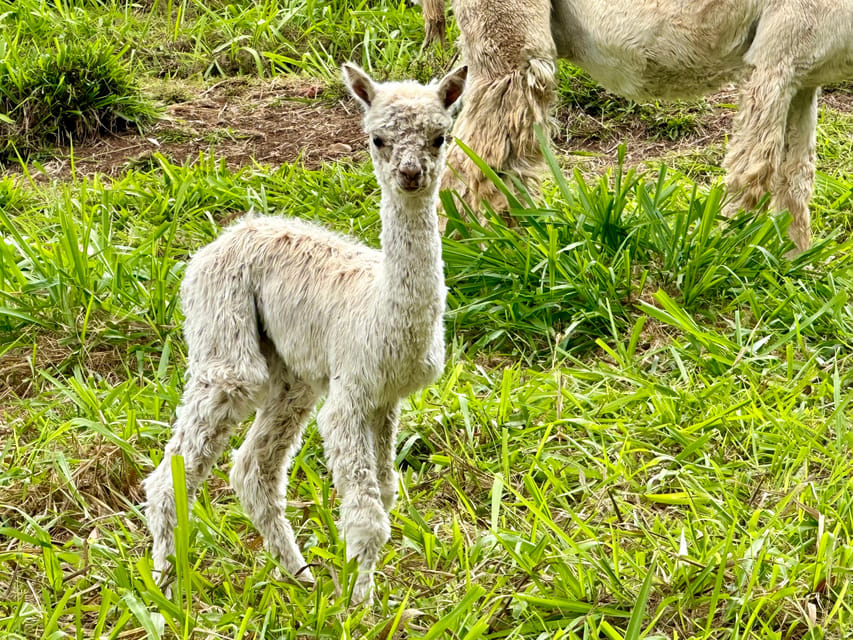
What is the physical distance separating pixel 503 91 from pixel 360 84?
260cm

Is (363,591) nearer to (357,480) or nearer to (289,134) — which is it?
(357,480)

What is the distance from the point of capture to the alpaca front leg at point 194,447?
342cm

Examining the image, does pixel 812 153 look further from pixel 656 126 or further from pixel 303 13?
pixel 303 13

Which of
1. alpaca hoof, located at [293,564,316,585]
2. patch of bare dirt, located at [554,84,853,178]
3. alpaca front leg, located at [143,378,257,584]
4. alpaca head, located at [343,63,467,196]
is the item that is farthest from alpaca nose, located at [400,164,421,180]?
patch of bare dirt, located at [554,84,853,178]

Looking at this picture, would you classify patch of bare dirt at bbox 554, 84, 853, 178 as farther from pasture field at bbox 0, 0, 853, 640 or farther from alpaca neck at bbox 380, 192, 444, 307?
alpaca neck at bbox 380, 192, 444, 307

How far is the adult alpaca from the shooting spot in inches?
207

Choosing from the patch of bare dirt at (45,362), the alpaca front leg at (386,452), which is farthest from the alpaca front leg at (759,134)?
the patch of bare dirt at (45,362)

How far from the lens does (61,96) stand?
7.14 m

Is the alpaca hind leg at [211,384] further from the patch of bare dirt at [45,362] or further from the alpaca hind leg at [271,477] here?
the patch of bare dirt at [45,362]

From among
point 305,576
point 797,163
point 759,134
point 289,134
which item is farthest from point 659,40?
point 305,576

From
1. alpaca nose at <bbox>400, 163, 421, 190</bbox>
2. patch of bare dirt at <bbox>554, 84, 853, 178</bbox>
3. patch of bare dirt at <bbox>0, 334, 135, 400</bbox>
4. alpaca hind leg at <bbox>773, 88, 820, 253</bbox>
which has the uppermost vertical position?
alpaca nose at <bbox>400, 163, 421, 190</bbox>

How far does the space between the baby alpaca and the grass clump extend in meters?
3.80

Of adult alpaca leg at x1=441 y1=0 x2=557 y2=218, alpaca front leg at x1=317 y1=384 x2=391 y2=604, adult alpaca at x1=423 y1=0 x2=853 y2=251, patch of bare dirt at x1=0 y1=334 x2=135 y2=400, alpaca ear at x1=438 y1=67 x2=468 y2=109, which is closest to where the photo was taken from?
alpaca ear at x1=438 y1=67 x2=468 y2=109

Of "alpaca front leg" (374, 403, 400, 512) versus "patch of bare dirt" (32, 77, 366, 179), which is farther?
"patch of bare dirt" (32, 77, 366, 179)
